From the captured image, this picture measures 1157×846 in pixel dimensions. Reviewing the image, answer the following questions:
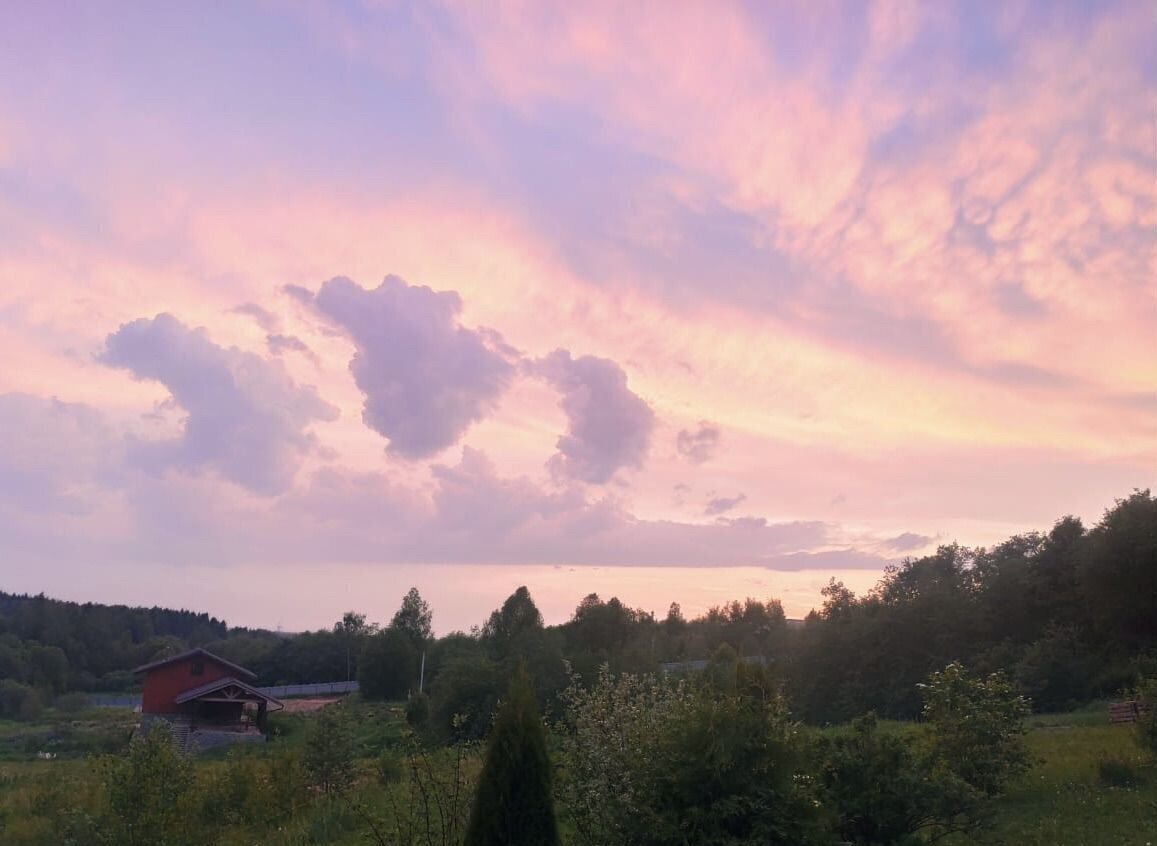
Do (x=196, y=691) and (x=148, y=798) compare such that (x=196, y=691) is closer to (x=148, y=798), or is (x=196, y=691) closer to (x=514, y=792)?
(x=148, y=798)

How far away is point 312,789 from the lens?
1722 cm

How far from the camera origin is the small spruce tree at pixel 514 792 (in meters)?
7.42

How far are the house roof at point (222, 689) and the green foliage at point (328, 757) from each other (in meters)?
31.0

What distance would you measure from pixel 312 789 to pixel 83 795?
3913 mm

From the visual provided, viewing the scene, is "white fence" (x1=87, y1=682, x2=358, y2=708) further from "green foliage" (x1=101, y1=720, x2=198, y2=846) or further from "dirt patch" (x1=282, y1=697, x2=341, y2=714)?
"green foliage" (x1=101, y1=720, x2=198, y2=846)

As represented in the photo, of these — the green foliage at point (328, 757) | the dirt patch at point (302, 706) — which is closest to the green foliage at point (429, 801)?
the green foliage at point (328, 757)

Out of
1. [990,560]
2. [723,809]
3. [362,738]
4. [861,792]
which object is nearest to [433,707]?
[362,738]

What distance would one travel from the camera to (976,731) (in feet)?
44.1

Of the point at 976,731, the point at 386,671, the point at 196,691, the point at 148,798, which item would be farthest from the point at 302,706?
the point at 976,731

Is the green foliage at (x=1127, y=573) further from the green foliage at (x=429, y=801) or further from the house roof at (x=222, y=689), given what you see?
the house roof at (x=222, y=689)

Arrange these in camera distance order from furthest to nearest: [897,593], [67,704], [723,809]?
1. [67,704]
2. [897,593]
3. [723,809]

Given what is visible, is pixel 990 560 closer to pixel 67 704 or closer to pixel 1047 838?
pixel 1047 838

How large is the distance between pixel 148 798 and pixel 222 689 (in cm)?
3752

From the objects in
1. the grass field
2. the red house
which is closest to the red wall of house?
the red house
